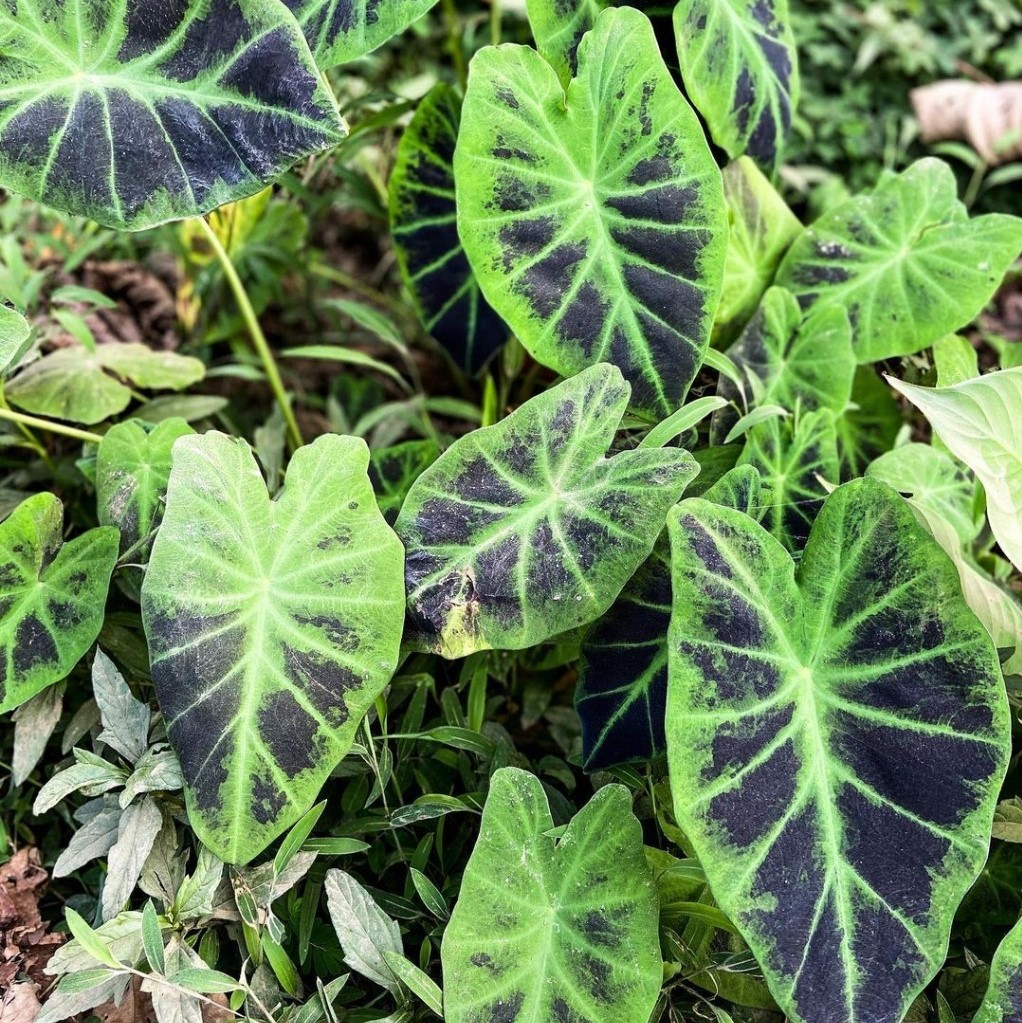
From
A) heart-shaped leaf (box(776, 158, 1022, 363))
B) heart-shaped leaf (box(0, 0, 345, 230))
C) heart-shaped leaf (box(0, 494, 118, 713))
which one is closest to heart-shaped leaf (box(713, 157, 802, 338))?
heart-shaped leaf (box(776, 158, 1022, 363))

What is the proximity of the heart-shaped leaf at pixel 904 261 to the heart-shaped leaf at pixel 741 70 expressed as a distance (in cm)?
16

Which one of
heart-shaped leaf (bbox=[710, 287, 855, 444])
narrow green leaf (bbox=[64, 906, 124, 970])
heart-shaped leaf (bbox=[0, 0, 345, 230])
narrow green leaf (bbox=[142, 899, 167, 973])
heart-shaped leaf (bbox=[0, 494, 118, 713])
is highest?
heart-shaped leaf (bbox=[0, 0, 345, 230])

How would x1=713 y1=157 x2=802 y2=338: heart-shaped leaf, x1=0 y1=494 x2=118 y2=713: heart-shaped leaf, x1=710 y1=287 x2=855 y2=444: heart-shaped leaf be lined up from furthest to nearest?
x1=713 y1=157 x2=802 y2=338: heart-shaped leaf
x1=710 y1=287 x2=855 y2=444: heart-shaped leaf
x1=0 y1=494 x2=118 y2=713: heart-shaped leaf

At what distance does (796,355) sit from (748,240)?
0.23 meters

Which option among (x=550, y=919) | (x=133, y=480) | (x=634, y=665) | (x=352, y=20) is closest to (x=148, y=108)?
(x=352, y=20)

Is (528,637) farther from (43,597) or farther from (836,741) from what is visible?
(43,597)

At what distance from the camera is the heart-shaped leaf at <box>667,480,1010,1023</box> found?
2.87 feet

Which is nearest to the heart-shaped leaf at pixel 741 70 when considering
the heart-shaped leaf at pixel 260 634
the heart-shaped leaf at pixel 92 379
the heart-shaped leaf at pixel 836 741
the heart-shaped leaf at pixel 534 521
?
the heart-shaped leaf at pixel 534 521

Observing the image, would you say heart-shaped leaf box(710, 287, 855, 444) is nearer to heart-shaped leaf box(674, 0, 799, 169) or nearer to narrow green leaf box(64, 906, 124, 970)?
heart-shaped leaf box(674, 0, 799, 169)

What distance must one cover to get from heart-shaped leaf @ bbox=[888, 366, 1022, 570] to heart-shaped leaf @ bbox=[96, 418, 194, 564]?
87 centimetres

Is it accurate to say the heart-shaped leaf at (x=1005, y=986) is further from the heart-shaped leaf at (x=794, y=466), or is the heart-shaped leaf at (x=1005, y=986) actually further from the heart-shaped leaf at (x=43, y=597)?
the heart-shaped leaf at (x=43, y=597)

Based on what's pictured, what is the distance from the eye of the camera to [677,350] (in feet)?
3.86

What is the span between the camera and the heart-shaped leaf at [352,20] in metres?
1.14

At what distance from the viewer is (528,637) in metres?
1.02
